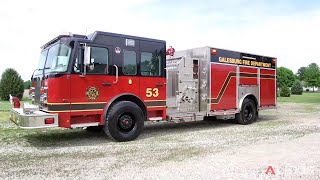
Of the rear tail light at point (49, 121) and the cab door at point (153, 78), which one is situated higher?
the cab door at point (153, 78)

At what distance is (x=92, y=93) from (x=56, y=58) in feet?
4.03

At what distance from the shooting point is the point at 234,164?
6043mm

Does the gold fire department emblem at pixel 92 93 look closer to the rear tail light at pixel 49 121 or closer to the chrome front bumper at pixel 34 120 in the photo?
the chrome front bumper at pixel 34 120

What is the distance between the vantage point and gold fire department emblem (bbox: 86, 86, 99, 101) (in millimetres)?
7839

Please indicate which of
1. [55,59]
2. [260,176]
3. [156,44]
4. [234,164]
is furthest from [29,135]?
[260,176]

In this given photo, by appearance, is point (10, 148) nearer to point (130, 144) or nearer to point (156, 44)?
Result: point (130, 144)

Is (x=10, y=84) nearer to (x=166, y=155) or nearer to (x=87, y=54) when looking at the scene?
(x=87, y=54)

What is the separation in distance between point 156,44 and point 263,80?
563 cm

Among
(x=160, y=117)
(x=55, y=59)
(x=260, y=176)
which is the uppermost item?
(x=55, y=59)

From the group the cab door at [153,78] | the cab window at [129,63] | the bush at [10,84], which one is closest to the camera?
the cab window at [129,63]

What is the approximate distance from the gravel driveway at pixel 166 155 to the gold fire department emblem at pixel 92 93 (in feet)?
3.84

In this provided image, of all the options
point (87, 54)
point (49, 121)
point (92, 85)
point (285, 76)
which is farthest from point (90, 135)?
point (285, 76)

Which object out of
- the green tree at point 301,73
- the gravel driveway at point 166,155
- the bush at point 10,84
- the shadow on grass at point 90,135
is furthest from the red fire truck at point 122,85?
the green tree at point 301,73

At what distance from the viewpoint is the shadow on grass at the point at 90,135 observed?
325 inches
